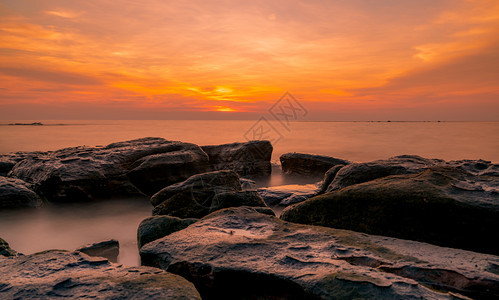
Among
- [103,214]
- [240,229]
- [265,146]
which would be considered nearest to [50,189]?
[103,214]

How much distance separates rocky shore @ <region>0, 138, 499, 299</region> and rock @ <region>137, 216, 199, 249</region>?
0.5 inches

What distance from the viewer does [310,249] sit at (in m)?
2.73

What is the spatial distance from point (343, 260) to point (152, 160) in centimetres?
599

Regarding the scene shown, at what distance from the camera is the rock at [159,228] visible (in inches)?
153

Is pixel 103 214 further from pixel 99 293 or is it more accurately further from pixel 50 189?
pixel 99 293

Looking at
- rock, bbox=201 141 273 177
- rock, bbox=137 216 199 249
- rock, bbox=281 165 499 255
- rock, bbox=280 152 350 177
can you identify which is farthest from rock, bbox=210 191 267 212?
rock, bbox=280 152 350 177

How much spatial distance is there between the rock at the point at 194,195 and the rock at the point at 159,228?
1007 millimetres

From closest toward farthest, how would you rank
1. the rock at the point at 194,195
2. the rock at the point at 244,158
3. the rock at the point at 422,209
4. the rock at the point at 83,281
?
the rock at the point at 83,281
the rock at the point at 422,209
the rock at the point at 194,195
the rock at the point at 244,158

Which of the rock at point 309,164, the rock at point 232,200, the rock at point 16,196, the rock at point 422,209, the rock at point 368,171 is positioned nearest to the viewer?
the rock at point 422,209

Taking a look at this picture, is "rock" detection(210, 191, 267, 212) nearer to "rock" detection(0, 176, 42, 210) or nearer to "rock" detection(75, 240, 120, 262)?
"rock" detection(75, 240, 120, 262)

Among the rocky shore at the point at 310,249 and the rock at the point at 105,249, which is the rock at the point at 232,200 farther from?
the rock at the point at 105,249

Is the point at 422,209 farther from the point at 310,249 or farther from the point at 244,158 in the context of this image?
the point at 244,158

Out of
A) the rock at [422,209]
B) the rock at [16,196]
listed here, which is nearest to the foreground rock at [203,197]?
the rock at [422,209]

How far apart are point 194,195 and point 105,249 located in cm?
151
